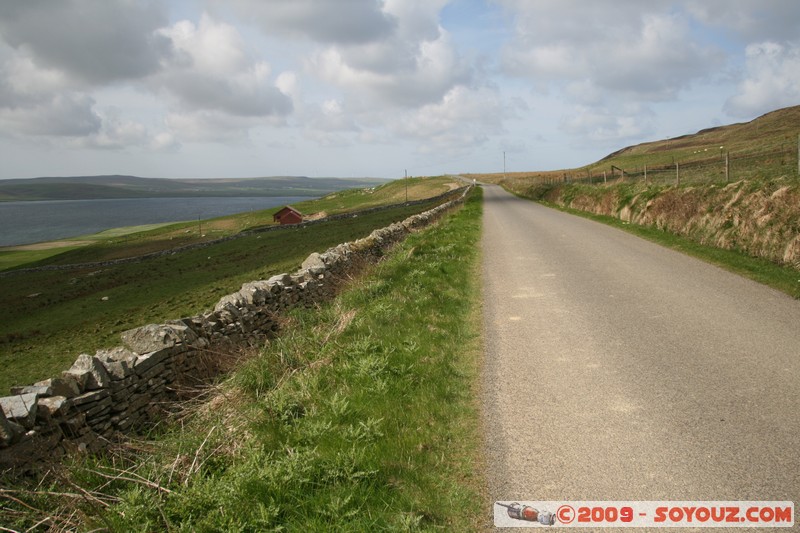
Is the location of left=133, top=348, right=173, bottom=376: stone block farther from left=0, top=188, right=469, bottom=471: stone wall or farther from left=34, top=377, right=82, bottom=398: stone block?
left=34, top=377, right=82, bottom=398: stone block

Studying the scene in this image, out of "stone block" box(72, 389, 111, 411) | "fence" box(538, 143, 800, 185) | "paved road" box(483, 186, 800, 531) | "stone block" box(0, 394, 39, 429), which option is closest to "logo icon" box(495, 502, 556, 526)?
"paved road" box(483, 186, 800, 531)

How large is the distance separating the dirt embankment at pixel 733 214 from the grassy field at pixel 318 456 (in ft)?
28.3

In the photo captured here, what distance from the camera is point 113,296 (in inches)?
910

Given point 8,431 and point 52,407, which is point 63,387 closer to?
point 52,407

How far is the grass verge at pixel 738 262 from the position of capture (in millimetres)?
9281

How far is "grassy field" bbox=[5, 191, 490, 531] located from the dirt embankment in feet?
28.3

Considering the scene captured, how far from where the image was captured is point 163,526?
3561mm

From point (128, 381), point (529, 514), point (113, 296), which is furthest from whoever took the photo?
point (113, 296)

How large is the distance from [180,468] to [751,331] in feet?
23.1

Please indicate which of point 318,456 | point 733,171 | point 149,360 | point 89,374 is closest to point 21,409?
point 89,374

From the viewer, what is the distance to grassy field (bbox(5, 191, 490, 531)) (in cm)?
349

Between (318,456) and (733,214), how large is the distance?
556 inches

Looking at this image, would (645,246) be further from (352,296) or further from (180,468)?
(180,468)

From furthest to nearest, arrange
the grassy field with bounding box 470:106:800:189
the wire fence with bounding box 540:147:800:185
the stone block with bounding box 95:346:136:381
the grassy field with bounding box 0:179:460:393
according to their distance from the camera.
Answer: the grassy field with bounding box 470:106:800:189
the wire fence with bounding box 540:147:800:185
the grassy field with bounding box 0:179:460:393
the stone block with bounding box 95:346:136:381
